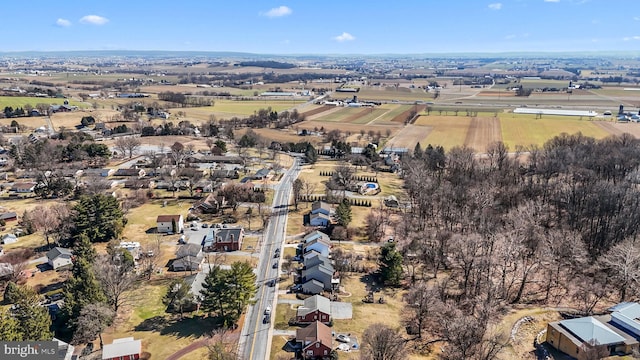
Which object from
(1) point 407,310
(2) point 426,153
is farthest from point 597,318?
(2) point 426,153

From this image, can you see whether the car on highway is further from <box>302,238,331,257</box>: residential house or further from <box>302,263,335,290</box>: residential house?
<box>302,238,331,257</box>: residential house

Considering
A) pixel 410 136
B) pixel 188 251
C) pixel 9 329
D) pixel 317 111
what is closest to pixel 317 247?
pixel 188 251

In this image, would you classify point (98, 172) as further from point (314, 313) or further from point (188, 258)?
point (314, 313)

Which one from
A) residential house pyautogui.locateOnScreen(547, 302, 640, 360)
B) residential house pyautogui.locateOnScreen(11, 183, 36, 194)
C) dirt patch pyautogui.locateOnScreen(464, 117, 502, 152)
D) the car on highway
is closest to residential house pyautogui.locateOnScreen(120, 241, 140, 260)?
the car on highway

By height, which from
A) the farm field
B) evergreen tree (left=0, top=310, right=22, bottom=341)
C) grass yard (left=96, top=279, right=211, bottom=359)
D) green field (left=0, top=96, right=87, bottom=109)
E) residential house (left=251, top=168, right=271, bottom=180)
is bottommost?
Answer: grass yard (left=96, top=279, right=211, bottom=359)

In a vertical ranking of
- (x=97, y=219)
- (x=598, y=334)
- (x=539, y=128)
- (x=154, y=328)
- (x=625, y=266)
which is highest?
(x=539, y=128)

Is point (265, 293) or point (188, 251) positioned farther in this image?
point (188, 251)
